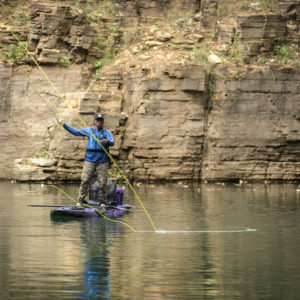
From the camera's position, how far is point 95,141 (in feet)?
46.7

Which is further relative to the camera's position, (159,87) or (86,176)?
(159,87)

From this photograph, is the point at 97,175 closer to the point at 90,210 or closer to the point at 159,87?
the point at 90,210

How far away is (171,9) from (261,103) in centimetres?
754

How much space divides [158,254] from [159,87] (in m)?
16.1

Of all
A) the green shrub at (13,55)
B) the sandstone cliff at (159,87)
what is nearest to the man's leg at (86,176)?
the sandstone cliff at (159,87)

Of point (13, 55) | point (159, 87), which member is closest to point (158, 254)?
point (159, 87)

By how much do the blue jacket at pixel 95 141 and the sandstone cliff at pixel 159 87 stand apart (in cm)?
970

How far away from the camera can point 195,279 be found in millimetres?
7652

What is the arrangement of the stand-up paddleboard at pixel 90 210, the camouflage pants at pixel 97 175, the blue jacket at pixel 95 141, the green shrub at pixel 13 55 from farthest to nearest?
the green shrub at pixel 13 55
the camouflage pants at pixel 97 175
the blue jacket at pixel 95 141
the stand-up paddleboard at pixel 90 210

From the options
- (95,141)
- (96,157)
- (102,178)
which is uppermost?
(95,141)

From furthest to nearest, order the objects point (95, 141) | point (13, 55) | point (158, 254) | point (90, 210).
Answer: point (13, 55), point (95, 141), point (90, 210), point (158, 254)

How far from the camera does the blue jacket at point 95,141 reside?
1416 centimetres

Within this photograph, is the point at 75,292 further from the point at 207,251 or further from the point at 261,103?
the point at 261,103

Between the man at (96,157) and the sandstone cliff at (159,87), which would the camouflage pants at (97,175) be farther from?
the sandstone cliff at (159,87)
